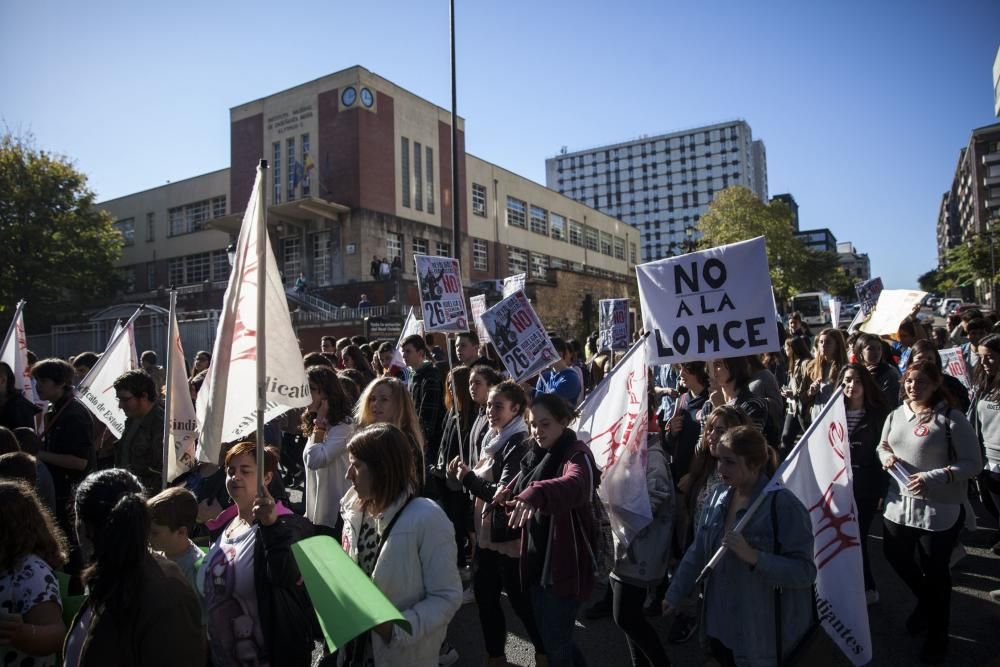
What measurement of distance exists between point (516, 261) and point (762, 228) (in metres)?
17.4

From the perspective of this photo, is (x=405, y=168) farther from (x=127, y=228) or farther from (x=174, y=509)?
(x=174, y=509)

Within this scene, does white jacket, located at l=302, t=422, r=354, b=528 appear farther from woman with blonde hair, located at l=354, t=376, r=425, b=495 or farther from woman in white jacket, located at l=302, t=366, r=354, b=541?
woman with blonde hair, located at l=354, t=376, r=425, b=495

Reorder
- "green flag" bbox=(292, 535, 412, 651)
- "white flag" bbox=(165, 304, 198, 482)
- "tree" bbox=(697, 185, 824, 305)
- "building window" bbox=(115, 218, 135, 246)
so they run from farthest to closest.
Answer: "building window" bbox=(115, 218, 135, 246) → "tree" bbox=(697, 185, 824, 305) → "white flag" bbox=(165, 304, 198, 482) → "green flag" bbox=(292, 535, 412, 651)

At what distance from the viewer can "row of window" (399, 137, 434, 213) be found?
122 feet

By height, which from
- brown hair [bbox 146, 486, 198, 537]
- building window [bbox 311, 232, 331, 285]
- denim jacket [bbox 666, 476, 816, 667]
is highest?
building window [bbox 311, 232, 331, 285]

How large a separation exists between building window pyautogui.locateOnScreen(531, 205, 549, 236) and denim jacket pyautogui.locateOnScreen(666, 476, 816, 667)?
50.4 metres

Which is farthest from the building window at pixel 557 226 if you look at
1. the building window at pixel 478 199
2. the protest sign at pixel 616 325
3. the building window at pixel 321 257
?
the protest sign at pixel 616 325

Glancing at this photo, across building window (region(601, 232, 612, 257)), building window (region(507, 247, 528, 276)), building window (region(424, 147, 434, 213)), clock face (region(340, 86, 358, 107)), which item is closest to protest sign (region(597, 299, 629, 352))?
clock face (region(340, 86, 358, 107))

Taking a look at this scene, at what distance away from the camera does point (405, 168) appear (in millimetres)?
37344

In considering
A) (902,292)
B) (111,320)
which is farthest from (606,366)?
(111,320)

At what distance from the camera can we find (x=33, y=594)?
242cm

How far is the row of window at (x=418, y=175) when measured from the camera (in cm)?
3722

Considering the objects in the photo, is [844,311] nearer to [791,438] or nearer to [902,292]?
[902,292]

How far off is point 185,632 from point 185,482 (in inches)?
95.4
